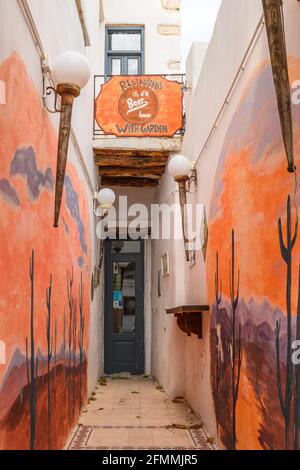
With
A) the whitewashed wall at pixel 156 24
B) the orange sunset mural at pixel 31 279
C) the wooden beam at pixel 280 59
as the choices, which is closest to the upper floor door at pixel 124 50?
the whitewashed wall at pixel 156 24

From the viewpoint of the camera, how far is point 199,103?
4883mm

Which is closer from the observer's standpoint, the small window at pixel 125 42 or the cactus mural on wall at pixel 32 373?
the cactus mural on wall at pixel 32 373

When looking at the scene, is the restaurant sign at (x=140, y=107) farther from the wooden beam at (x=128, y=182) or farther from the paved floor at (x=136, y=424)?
the paved floor at (x=136, y=424)

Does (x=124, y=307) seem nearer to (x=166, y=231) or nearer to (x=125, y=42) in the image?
(x=166, y=231)

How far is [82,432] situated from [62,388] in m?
0.79

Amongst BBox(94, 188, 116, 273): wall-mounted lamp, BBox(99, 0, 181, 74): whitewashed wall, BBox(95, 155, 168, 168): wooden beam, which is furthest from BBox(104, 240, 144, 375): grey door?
BBox(99, 0, 181, 74): whitewashed wall

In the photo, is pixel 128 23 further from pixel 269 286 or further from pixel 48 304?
pixel 269 286

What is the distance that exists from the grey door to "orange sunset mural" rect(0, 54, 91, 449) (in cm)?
467

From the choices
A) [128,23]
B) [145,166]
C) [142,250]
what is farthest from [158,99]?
[142,250]

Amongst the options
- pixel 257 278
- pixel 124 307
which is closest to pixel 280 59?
pixel 257 278

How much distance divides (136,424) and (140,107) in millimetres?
3907

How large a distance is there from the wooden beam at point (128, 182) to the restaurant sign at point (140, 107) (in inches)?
57.3

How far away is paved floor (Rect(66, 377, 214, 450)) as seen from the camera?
388 centimetres

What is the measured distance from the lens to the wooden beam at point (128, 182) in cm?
785
